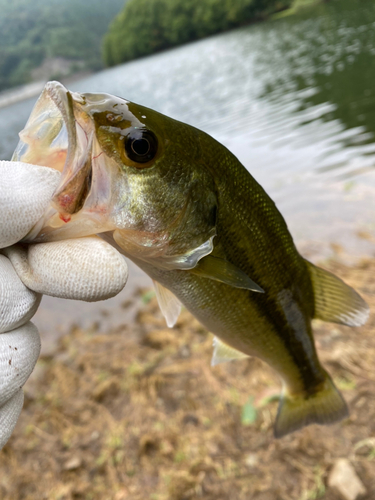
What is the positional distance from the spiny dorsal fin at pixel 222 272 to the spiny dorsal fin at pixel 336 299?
2.18ft

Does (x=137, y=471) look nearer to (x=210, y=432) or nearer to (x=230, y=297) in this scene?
(x=210, y=432)

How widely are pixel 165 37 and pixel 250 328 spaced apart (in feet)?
315

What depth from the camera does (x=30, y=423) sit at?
4020mm

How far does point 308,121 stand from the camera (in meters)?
12.6

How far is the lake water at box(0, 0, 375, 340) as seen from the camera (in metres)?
7.12

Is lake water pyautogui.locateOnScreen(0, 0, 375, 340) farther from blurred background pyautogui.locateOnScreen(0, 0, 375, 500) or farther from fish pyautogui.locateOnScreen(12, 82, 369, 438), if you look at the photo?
fish pyautogui.locateOnScreen(12, 82, 369, 438)

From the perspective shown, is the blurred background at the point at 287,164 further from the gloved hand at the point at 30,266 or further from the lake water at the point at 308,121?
the gloved hand at the point at 30,266

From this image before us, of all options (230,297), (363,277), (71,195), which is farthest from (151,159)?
(363,277)

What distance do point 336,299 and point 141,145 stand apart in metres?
1.45

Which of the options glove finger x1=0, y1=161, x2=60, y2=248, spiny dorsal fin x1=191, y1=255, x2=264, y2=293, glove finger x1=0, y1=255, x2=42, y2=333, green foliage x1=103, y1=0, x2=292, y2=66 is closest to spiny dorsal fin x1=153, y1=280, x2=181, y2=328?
spiny dorsal fin x1=191, y1=255, x2=264, y2=293

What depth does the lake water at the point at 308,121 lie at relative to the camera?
7125 mm

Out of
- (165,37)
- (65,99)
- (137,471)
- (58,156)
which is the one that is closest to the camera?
(65,99)

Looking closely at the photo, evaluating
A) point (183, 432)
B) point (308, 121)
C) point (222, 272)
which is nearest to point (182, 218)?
point (222, 272)

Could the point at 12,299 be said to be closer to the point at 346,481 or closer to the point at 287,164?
the point at 346,481
